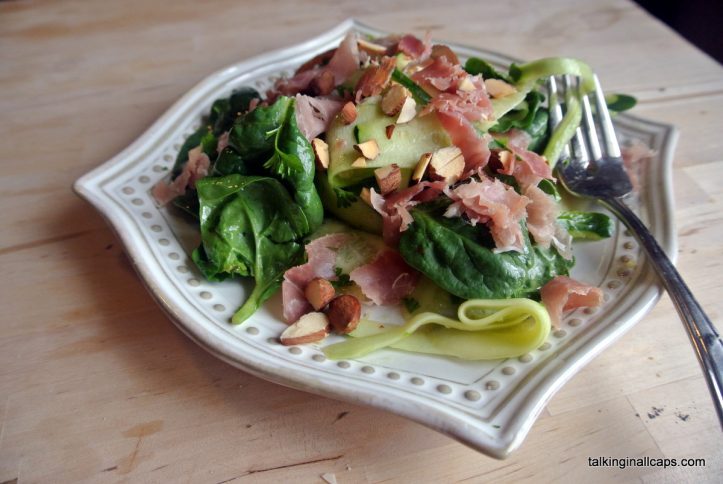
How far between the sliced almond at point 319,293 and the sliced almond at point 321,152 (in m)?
0.32

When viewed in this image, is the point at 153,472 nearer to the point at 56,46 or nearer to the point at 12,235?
the point at 12,235

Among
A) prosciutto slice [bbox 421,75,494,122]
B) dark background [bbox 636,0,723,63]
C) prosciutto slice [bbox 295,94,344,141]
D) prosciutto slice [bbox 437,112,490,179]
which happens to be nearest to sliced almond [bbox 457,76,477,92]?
prosciutto slice [bbox 421,75,494,122]

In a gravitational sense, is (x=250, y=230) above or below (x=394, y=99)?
below

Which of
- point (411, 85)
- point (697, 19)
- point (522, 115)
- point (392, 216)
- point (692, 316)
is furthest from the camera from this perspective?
point (697, 19)

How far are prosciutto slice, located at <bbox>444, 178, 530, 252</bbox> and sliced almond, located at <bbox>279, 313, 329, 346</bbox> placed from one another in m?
0.39

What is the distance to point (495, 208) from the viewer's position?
136 centimetres

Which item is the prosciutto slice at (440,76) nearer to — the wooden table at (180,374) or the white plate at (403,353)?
the white plate at (403,353)

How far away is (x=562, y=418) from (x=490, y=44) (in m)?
1.99

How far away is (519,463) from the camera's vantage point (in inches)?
50.4

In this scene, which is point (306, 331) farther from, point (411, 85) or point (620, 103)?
point (620, 103)

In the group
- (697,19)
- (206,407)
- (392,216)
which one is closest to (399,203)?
(392,216)

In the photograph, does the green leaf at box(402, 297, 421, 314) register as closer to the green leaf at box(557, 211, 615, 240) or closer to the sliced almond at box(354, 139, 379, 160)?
the sliced almond at box(354, 139, 379, 160)

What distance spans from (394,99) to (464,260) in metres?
0.47

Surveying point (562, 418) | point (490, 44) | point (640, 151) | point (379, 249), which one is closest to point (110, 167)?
point (379, 249)
